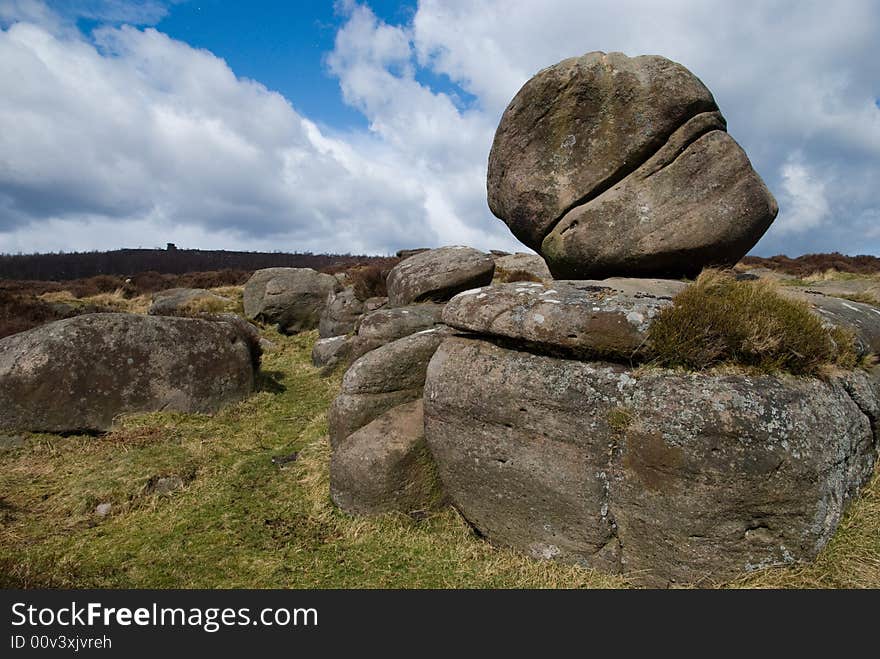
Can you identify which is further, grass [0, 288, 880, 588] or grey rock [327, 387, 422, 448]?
grey rock [327, 387, 422, 448]

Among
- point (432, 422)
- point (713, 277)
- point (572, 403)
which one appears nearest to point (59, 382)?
point (432, 422)

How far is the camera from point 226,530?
262 inches

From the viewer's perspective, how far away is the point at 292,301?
23.6m

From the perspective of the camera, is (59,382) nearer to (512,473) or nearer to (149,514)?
(149,514)

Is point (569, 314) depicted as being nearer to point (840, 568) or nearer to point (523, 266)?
point (840, 568)

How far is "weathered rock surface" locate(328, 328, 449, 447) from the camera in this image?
25.5 ft

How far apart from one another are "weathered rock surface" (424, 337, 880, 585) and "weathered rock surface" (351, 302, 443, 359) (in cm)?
547

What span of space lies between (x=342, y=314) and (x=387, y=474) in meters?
13.2

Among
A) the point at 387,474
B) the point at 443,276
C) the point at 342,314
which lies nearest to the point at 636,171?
the point at 387,474

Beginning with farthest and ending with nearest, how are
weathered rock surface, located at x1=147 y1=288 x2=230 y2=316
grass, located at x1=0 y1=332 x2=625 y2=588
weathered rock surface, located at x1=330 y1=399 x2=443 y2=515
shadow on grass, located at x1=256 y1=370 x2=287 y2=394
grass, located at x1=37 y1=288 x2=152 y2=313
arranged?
grass, located at x1=37 y1=288 x2=152 y2=313 → weathered rock surface, located at x1=147 y1=288 x2=230 y2=316 → shadow on grass, located at x1=256 y1=370 x2=287 y2=394 → weathered rock surface, located at x1=330 y1=399 x2=443 y2=515 → grass, located at x1=0 y1=332 x2=625 y2=588

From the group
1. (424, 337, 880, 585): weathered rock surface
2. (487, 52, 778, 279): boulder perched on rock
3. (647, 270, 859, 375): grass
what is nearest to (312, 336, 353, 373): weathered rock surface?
(487, 52, 778, 279): boulder perched on rock

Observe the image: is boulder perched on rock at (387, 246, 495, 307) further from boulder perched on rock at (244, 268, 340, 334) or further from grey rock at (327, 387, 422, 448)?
boulder perched on rock at (244, 268, 340, 334)

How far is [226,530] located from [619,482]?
195 inches

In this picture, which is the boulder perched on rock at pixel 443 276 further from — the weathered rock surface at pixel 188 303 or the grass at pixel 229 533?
the weathered rock surface at pixel 188 303
